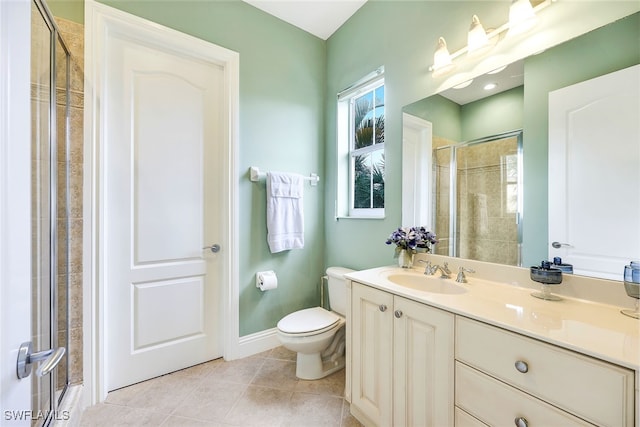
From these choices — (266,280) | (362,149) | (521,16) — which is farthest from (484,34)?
(266,280)

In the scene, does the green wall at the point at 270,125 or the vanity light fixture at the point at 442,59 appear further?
the green wall at the point at 270,125

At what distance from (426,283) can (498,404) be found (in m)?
0.64

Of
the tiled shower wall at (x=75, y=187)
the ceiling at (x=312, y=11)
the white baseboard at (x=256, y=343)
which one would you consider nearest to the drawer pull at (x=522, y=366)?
the white baseboard at (x=256, y=343)

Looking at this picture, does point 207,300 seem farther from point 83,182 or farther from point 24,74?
point 24,74

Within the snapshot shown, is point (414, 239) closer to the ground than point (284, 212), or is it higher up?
closer to the ground

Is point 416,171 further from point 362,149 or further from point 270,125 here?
point 270,125

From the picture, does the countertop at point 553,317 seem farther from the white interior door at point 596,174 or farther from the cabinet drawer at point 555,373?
the white interior door at point 596,174

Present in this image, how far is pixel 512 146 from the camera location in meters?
1.29

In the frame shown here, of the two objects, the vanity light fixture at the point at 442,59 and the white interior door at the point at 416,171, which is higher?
the vanity light fixture at the point at 442,59

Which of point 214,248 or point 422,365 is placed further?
point 214,248

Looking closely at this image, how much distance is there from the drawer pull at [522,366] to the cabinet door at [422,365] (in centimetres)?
21

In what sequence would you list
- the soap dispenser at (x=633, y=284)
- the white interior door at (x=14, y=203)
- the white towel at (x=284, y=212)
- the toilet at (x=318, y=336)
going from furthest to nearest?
1. the white towel at (x=284, y=212)
2. the toilet at (x=318, y=336)
3. the soap dispenser at (x=633, y=284)
4. the white interior door at (x=14, y=203)

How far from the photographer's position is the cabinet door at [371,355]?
1237 mm

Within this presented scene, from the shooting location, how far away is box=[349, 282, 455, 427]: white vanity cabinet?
1.01m
